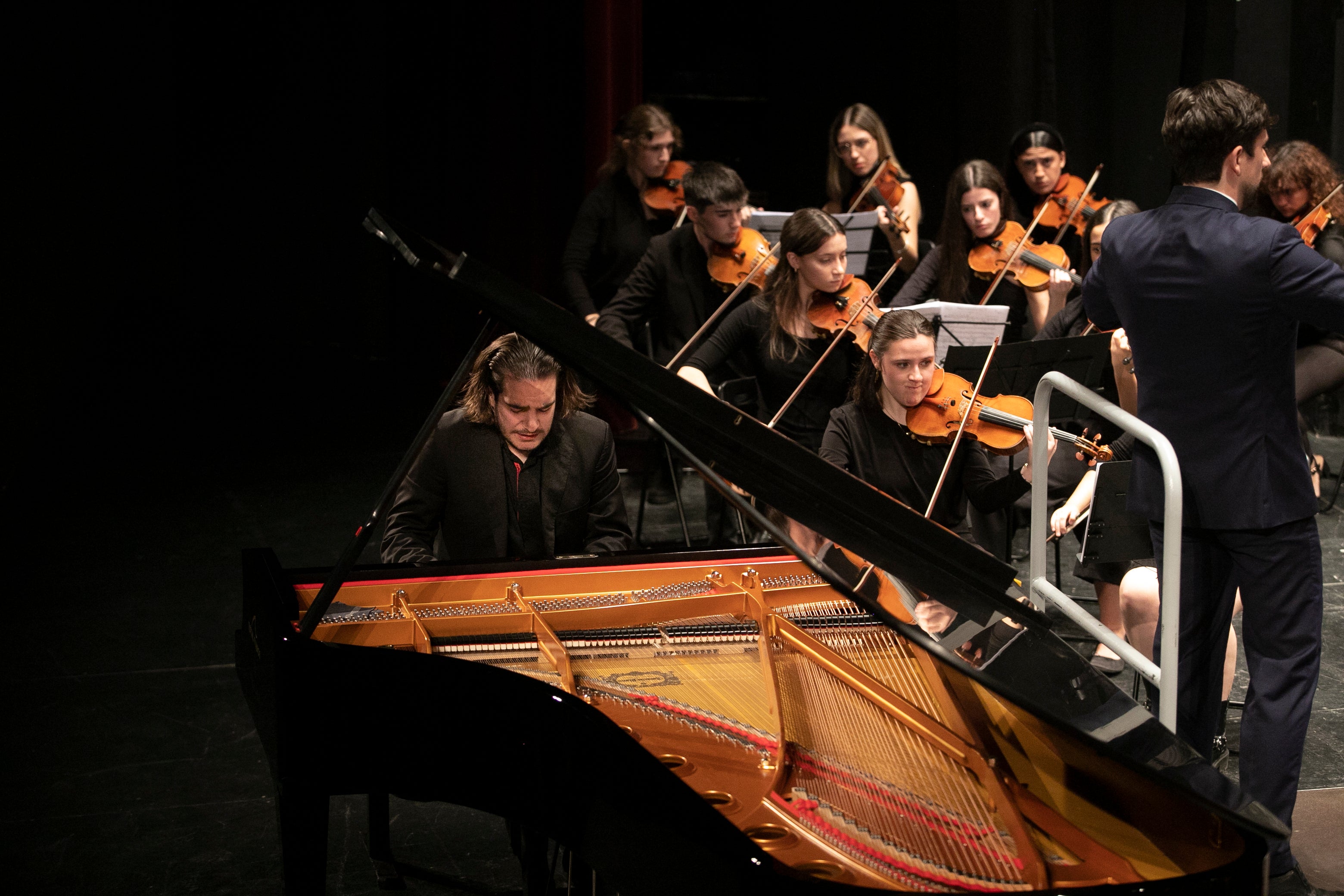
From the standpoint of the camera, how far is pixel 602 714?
5.57 feet

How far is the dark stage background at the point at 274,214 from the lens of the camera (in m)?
3.22

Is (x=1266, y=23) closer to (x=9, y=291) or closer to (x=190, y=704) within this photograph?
(x=190, y=704)

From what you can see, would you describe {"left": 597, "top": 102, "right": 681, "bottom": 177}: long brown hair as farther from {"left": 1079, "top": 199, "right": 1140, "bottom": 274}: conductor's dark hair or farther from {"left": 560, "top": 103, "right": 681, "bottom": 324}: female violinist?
{"left": 1079, "top": 199, "right": 1140, "bottom": 274}: conductor's dark hair

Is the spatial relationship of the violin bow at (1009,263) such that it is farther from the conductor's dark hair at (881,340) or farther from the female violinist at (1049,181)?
the conductor's dark hair at (881,340)

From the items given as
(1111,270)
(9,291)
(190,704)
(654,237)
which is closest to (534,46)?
(654,237)

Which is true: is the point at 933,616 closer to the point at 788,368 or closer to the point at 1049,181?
the point at 788,368

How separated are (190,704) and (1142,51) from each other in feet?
17.0

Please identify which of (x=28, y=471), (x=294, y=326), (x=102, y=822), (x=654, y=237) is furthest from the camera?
(x=294, y=326)

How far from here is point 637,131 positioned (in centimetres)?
463

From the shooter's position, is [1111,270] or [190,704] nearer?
[1111,270]

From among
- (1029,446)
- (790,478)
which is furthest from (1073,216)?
(790,478)

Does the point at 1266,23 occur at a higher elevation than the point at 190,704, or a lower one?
higher

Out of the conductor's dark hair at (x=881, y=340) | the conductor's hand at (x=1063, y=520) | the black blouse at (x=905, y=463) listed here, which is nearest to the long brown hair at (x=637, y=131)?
the conductor's dark hair at (x=881, y=340)

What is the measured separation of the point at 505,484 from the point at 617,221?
7.21 ft
